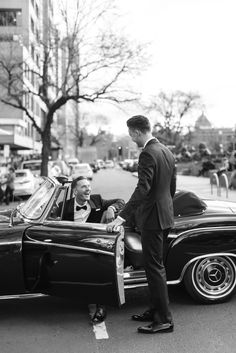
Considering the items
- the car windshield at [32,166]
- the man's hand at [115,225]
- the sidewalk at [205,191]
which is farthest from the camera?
the car windshield at [32,166]

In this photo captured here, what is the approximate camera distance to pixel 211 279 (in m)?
4.82

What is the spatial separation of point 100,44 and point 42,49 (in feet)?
15.2

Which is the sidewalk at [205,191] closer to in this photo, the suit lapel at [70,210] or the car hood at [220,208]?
the car hood at [220,208]

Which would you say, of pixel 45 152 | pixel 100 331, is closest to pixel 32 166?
pixel 45 152

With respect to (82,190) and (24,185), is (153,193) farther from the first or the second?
(24,185)

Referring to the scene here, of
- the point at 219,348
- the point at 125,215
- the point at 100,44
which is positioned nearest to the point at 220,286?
the point at 219,348

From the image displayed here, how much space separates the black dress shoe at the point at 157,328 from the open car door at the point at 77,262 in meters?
0.30

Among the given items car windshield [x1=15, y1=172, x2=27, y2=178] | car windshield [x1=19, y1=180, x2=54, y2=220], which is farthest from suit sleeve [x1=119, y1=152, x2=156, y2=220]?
car windshield [x1=15, y1=172, x2=27, y2=178]

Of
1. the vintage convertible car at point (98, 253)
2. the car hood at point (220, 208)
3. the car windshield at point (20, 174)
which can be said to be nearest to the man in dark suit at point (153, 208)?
the vintage convertible car at point (98, 253)

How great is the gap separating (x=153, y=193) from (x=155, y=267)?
0.63 metres

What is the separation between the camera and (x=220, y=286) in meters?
4.84

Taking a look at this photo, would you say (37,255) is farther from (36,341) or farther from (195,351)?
(195,351)

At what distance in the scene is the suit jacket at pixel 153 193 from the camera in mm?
3904

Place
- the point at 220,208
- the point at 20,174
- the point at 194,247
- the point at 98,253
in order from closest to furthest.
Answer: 1. the point at 98,253
2. the point at 194,247
3. the point at 220,208
4. the point at 20,174
